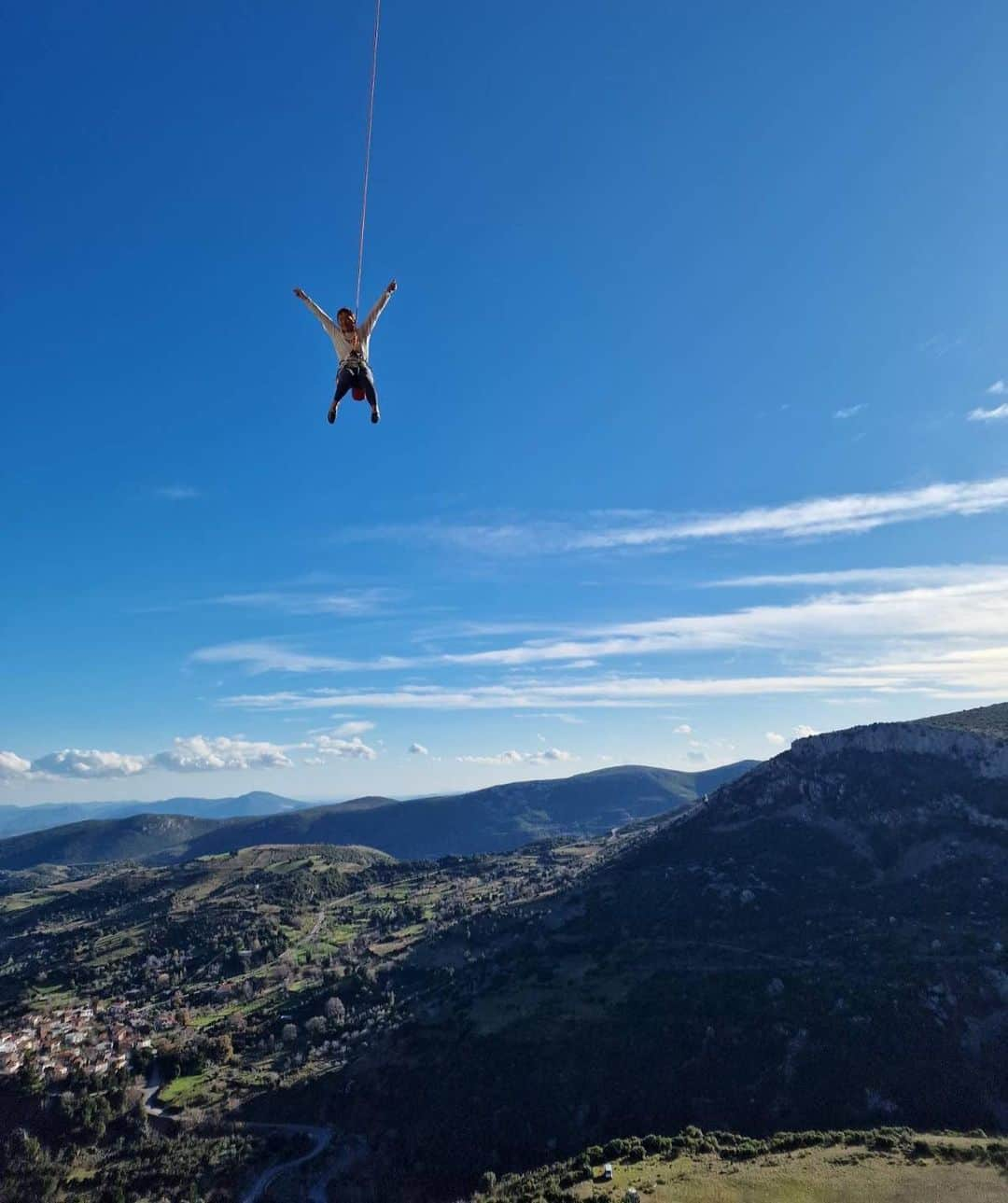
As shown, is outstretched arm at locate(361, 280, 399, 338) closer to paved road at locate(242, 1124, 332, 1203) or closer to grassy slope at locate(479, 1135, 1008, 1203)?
grassy slope at locate(479, 1135, 1008, 1203)

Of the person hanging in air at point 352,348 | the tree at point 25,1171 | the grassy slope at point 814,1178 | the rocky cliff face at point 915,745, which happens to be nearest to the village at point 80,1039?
the tree at point 25,1171

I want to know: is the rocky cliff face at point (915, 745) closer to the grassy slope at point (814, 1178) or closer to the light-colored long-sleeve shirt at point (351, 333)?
the grassy slope at point (814, 1178)

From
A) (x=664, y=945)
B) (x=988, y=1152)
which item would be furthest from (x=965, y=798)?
(x=988, y=1152)


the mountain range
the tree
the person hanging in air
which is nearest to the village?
the tree

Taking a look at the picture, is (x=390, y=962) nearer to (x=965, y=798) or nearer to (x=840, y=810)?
(x=840, y=810)

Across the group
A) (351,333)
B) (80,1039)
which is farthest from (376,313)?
(80,1039)

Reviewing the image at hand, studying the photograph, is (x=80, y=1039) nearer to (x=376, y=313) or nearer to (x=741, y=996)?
(x=741, y=996)

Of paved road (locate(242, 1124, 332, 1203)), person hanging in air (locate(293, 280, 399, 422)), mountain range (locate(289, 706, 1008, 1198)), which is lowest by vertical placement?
paved road (locate(242, 1124, 332, 1203))

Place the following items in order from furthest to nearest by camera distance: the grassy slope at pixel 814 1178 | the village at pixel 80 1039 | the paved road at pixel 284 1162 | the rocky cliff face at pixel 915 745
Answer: the rocky cliff face at pixel 915 745 → the village at pixel 80 1039 → the paved road at pixel 284 1162 → the grassy slope at pixel 814 1178
